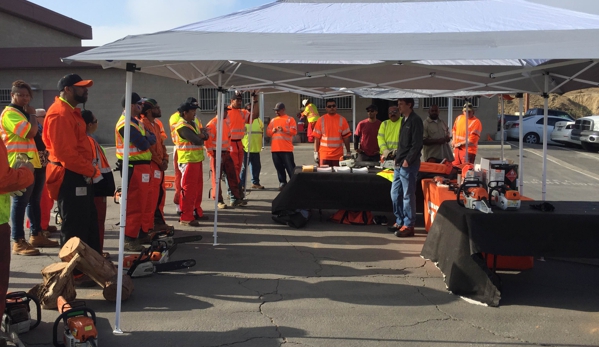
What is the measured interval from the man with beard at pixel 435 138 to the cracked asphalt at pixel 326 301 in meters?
2.68

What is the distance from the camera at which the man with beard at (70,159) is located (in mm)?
4684

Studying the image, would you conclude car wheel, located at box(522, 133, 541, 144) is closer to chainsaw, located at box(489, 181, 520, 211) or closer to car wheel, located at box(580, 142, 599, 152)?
car wheel, located at box(580, 142, 599, 152)

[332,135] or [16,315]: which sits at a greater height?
[332,135]

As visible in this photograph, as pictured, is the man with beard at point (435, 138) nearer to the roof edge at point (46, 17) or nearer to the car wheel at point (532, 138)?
the car wheel at point (532, 138)

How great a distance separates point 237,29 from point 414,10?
209 cm

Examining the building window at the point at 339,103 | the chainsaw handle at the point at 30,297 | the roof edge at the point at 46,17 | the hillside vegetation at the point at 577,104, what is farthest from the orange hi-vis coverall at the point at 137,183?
the hillside vegetation at the point at 577,104

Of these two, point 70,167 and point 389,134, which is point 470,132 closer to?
point 389,134

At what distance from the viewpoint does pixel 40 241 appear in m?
6.60

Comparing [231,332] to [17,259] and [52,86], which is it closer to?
[17,259]

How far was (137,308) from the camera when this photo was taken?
462 centimetres

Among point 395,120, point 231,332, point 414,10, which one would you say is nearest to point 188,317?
point 231,332

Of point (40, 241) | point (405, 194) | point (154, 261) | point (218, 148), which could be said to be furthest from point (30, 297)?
point (405, 194)

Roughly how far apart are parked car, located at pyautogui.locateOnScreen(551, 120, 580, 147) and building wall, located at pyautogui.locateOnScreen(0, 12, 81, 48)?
2415 cm

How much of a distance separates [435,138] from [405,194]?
8.12 ft
